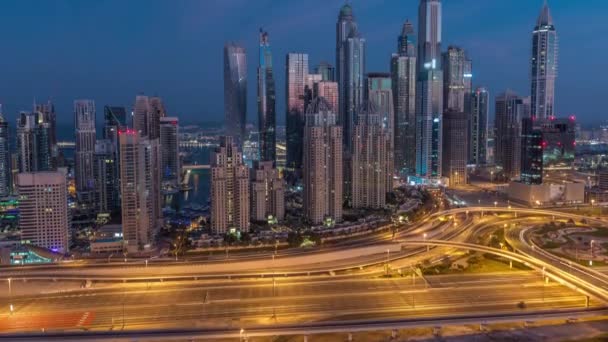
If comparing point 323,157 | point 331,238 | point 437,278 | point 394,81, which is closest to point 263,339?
point 437,278

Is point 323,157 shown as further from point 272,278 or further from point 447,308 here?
point 447,308

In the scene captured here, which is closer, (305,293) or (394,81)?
(305,293)

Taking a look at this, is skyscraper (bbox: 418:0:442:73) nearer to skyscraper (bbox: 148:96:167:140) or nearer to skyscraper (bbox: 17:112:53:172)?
skyscraper (bbox: 148:96:167:140)

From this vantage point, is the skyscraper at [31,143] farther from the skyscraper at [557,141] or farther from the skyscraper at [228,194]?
the skyscraper at [557,141]

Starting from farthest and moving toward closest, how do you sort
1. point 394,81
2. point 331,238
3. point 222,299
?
point 394,81, point 331,238, point 222,299

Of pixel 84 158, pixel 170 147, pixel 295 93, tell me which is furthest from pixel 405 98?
pixel 84 158

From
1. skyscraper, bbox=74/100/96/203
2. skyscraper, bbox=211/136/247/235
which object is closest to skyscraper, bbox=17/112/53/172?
skyscraper, bbox=74/100/96/203
